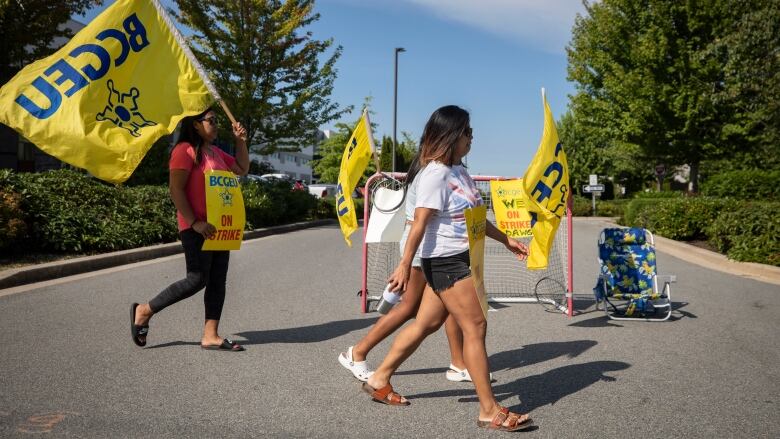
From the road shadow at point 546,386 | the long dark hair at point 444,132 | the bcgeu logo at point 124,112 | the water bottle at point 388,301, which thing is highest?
the bcgeu logo at point 124,112

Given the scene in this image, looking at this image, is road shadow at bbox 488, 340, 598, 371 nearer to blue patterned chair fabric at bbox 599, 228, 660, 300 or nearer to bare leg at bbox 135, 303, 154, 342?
blue patterned chair fabric at bbox 599, 228, 660, 300

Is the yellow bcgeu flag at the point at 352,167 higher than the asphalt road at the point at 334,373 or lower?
higher

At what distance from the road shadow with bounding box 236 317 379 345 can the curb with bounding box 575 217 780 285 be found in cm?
703

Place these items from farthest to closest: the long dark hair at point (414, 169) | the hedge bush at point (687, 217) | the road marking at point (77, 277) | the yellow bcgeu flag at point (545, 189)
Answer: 1. the hedge bush at point (687, 217)
2. the road marking at point (77, 277)
3. the yellow bcgeu flag at point (545, 189)
4. the long dark hair at point (414, 169)

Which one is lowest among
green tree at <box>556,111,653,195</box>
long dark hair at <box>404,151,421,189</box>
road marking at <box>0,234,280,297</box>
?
road marking at <box>0,234,280,297</box>

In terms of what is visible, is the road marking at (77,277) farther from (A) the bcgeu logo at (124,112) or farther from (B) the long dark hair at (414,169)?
(B) the long dark hair at (414,169)

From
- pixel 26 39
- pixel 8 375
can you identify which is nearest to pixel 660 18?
pixel 26 39

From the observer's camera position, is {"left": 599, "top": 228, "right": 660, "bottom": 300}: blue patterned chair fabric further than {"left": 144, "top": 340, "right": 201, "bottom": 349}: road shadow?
Yes

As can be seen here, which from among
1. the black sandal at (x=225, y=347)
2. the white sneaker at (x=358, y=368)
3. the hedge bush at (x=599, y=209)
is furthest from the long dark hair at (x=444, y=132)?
the hedge bush at (x=599, y=209)

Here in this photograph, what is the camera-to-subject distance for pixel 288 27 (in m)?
22.7

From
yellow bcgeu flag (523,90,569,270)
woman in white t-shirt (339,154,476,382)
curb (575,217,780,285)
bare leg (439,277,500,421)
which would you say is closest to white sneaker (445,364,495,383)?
woman in white t-shirt (339,154,476,382)

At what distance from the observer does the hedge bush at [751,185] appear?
24.0 meters

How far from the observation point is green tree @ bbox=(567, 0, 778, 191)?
2655 cm

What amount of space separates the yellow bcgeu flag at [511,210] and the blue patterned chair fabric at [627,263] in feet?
3.14
